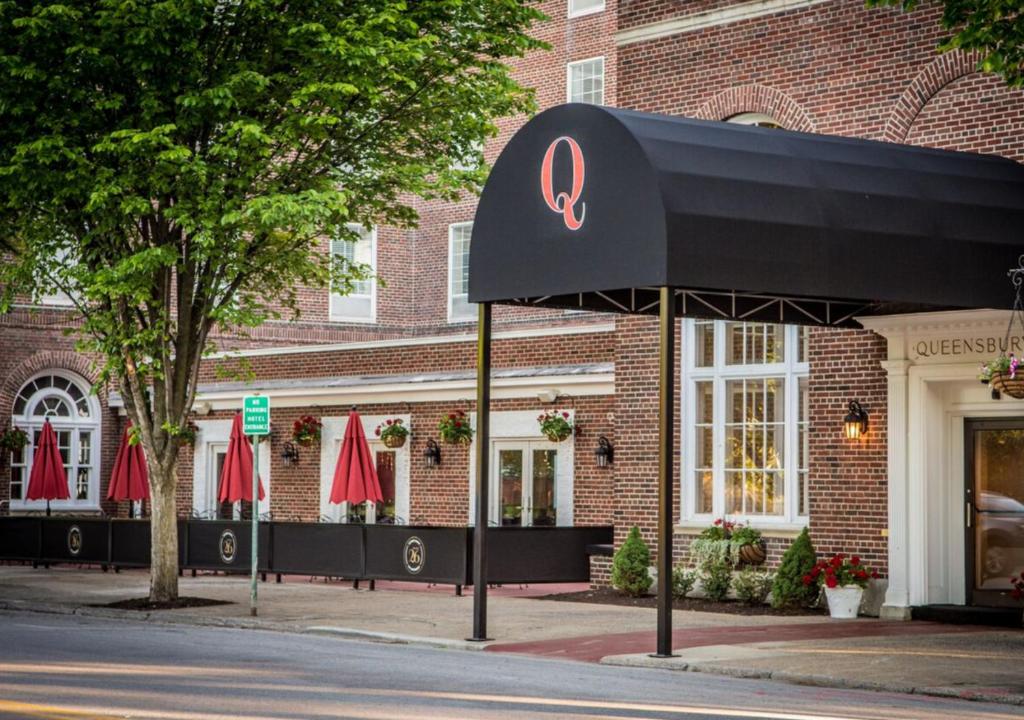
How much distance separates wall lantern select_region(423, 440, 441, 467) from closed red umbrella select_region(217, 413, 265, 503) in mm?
3297

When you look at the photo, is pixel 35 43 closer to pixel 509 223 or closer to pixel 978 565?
pixel 509 223

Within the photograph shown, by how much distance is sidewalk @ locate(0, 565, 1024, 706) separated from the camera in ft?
46.8

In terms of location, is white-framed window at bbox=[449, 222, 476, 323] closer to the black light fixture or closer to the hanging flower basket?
the black light fixture

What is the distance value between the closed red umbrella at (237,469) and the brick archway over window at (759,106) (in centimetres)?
976

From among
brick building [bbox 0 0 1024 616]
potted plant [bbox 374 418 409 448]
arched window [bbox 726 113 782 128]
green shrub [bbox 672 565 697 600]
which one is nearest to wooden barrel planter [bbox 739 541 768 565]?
brick building [bbox 0 0 1024 616]

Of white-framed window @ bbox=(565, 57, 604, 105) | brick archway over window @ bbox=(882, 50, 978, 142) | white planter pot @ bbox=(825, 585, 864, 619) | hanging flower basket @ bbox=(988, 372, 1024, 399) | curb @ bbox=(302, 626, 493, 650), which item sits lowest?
curb @ bbox=(302, 626, 493, 650)

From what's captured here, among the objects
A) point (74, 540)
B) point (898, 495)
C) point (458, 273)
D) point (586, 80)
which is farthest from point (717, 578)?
point (458, 273)

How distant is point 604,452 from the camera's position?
26.5m

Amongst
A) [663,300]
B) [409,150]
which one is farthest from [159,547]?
[663,300]

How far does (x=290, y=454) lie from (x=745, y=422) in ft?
40.4

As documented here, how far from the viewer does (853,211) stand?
16.2 meters

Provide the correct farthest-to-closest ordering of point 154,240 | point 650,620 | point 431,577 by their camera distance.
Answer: point 431,577, point 154,240, point 650,620

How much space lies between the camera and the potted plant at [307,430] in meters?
31.5

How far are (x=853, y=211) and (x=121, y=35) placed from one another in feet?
30.2
